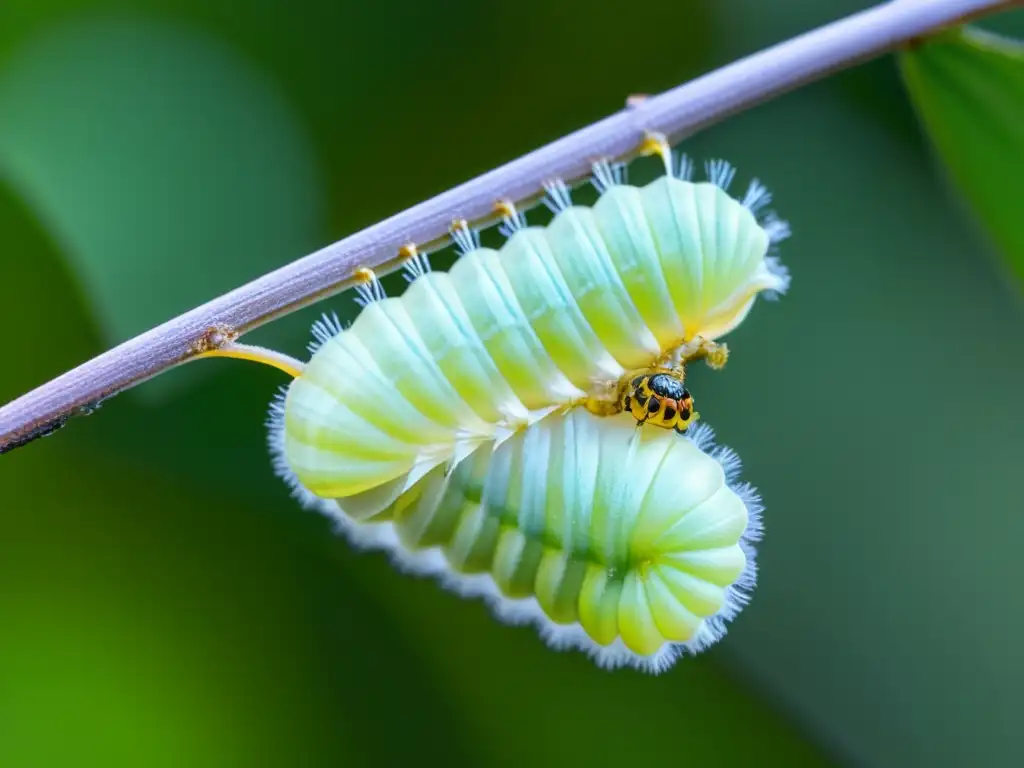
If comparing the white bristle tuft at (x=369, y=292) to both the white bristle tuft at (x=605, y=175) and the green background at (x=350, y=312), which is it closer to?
the white bristle tuft at (x=605, y=175)

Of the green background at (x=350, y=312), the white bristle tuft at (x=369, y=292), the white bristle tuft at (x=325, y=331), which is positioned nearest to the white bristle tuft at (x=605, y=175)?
the white bristle tuft at (x=369, y=292)

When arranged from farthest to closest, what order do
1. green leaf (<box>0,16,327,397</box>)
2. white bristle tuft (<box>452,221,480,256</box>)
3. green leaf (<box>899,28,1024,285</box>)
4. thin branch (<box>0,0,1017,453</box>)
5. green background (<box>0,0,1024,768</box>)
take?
green leaf (<box>0,16,327,397</box>) → green background (<box>0,0,1024,768</box>) → green leaf (<box>899,28,1024,285</box>) → white bristle tuft (<box>452,221,480,256</box>) → thin branch (<box>0,0,1017,453</box>)

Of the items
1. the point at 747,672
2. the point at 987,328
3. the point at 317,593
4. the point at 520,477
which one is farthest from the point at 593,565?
the point at 987,328

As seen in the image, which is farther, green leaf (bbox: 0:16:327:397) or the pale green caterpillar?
Result: green leaf (bbox: 0:16:327:397)

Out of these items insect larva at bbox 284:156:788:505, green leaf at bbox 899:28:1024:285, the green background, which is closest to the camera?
insect larva at bbox 284:156:788:505

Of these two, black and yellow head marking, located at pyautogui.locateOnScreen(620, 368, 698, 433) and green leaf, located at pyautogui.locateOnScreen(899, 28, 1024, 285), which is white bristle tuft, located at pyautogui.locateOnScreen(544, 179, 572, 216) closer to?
black and yellow head marking, located at pyautogui.locateOnScreen(620, 368, 698, 433)

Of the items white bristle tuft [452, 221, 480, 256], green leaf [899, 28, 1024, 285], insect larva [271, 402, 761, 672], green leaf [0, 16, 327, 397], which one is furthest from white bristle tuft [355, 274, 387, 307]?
green leaf [0, 16, 327, 397]
